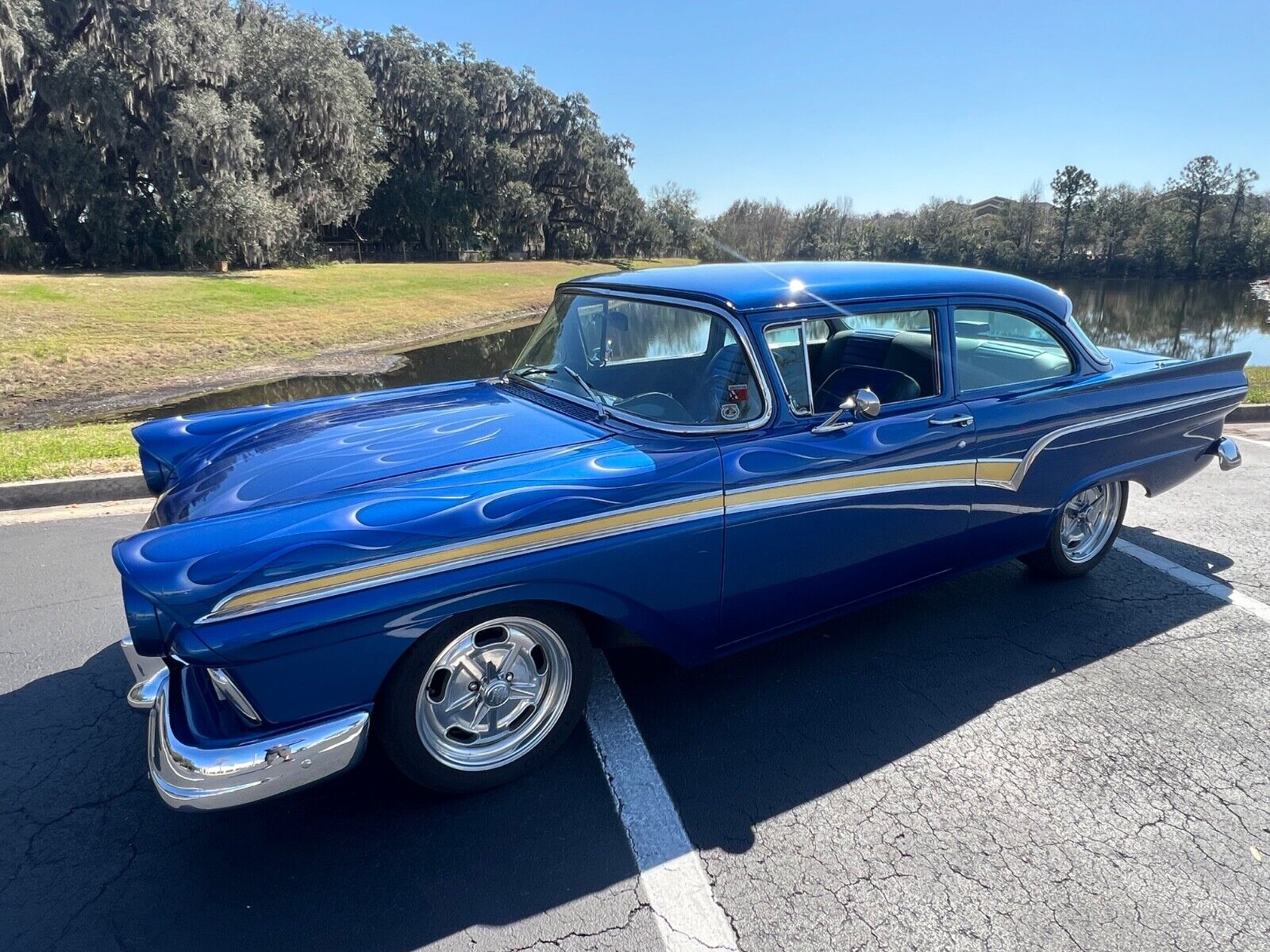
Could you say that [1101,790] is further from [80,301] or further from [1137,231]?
[1137,231]

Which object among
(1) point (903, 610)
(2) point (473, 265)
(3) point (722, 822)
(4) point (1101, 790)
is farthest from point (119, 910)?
(2) point (473, 265)

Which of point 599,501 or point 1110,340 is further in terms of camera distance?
point 1110,340

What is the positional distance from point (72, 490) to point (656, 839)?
217 inches

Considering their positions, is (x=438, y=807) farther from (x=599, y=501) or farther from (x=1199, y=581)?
(x=1199, y=581)

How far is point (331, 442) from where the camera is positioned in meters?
3.13

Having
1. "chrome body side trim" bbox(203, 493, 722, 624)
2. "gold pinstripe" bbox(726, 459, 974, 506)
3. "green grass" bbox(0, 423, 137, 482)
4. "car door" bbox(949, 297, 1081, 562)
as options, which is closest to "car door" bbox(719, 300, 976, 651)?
"gold pinstripe" bbox(726, 459, 974, 506)

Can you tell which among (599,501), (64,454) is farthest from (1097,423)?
(64,454)

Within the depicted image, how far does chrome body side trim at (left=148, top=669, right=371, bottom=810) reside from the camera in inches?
85.3

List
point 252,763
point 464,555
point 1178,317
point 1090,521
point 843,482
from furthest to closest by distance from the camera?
point 1178,317 < point 1090,521 < point 843,482 < point 464,555 < point 252,763

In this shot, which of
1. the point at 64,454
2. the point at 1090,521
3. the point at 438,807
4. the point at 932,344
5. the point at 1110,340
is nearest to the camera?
the point at 438,807

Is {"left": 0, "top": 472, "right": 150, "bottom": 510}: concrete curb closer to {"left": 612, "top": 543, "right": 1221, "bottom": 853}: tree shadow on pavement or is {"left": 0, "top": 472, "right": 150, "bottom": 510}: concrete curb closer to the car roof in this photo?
the car roof

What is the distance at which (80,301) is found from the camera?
2072 centimetres

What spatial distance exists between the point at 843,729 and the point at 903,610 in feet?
3.84

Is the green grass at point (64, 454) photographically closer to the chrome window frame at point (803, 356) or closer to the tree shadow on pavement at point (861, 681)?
the tree shadow on pavement at point (861, 681)
